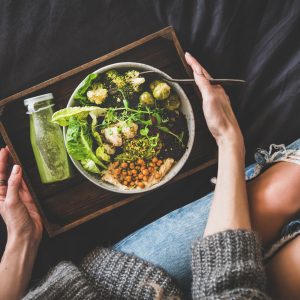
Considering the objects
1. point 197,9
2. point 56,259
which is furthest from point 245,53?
point 56,259

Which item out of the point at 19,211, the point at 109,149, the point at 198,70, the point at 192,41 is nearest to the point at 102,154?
the point at 109,149

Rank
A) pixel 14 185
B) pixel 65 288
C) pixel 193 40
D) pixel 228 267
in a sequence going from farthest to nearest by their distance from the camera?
1. pixel 193 40
2. pixel 14 185
3. pixel 65 288
4. pixel 228 267

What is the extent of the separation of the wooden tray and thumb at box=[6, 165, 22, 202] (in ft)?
0.16

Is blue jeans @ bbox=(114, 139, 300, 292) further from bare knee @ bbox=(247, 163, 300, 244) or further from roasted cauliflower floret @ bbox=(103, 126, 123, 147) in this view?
roasted cauliflower floret @ bbox=(103, 126, 123, 147)

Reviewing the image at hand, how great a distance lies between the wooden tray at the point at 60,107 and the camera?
1.37 meters

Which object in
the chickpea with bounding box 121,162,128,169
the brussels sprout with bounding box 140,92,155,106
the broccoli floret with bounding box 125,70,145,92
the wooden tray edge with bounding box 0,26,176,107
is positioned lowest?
the chickpea with bounding box 121,162,128,169

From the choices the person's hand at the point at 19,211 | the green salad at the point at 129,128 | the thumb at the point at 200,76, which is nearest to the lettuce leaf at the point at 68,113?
the green salad at the point at 129,128

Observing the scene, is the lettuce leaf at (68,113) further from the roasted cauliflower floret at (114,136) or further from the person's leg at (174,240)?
the person's leg at (174,240)

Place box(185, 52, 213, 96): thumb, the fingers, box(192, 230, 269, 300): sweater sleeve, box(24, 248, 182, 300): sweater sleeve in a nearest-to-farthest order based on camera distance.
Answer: box(192, 230, 269, 300): sweater sleeve → box(24, 248, 182, 300): sweater sleeve → box(185, 52, 213, 96): thumb → the fingers

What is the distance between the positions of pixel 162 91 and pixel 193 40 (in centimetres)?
27

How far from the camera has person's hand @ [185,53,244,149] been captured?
1285mm

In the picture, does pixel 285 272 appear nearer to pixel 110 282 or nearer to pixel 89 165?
pixel 110 282

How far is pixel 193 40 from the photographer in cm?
145

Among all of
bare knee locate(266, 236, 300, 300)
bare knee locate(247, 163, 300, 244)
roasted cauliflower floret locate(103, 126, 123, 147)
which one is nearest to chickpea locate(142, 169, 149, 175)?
roasted cauliflower floret locate(103, 126, 123, 147)
